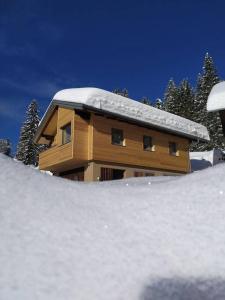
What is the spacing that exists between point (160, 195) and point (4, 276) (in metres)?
2.47

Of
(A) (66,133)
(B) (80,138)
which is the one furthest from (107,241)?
(A) (66,133)

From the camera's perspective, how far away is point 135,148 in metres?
19.5

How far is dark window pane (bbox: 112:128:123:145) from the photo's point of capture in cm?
1877

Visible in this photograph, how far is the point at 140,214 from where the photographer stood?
4031 millimetres

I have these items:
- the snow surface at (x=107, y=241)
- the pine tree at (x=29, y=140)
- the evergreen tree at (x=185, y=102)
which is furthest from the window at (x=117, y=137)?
the evergreen tree at (x=185, y=102)

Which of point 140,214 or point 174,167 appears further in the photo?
point 174,167

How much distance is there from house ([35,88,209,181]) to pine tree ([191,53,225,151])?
15.6m

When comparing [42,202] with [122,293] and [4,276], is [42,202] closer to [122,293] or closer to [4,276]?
[4,276]

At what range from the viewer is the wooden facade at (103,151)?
17.5 meters

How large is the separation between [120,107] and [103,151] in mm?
2624

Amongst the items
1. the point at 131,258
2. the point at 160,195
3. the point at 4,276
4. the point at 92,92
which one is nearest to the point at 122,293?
the point at 131,258

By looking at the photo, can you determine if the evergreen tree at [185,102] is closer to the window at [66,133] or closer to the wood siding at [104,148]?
the wood siding at [104,148]

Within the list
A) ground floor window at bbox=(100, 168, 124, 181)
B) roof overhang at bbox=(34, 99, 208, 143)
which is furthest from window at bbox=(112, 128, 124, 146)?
ground floor window at bbox=(100, 168, 124, 181)

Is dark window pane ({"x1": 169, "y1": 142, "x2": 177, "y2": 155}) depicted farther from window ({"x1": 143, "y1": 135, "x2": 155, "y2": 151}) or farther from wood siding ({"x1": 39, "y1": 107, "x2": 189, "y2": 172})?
window ({"x1": 143, "y1": 135, "x2": 155, "y2": 151})
